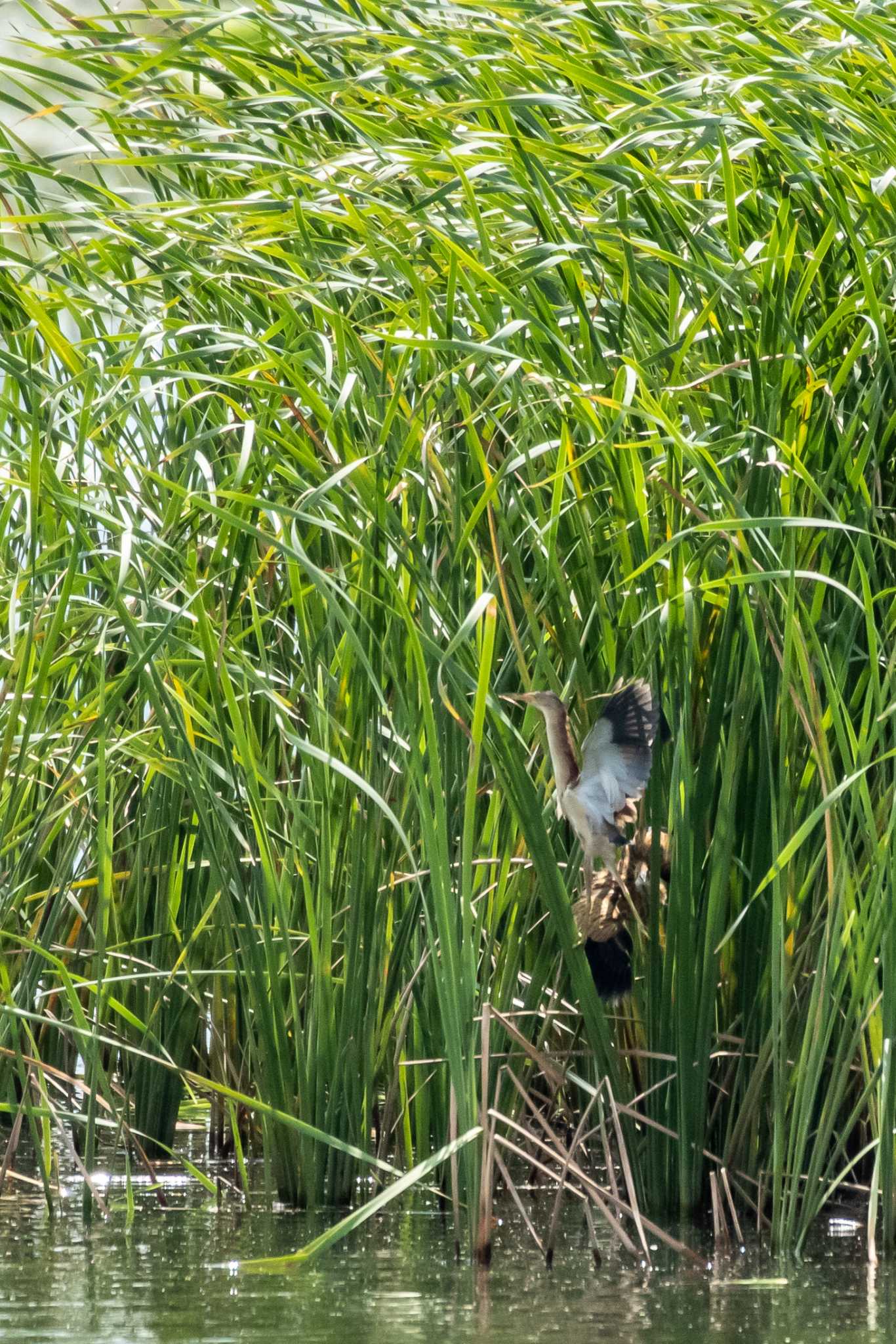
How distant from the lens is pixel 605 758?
3.37 metres

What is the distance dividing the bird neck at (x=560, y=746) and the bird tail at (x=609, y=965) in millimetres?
338

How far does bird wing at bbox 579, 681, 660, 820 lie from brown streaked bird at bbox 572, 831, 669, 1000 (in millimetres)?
203

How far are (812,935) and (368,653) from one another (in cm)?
98

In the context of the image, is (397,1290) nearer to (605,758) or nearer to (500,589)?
(605,758)

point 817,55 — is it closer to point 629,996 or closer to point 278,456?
point 278,456

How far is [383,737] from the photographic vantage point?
399 centimetres

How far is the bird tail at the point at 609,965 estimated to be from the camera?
140 inches

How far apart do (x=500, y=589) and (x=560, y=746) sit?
1.18ft

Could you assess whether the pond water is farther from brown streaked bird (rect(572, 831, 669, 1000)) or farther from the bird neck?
the bird neck

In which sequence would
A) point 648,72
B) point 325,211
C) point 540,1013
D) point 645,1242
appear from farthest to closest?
point 648,72 < point 325,211 < point 540,1013 < point 645,1242

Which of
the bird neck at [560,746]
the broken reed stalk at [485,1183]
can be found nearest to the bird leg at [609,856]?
the bird neck at [560,746]

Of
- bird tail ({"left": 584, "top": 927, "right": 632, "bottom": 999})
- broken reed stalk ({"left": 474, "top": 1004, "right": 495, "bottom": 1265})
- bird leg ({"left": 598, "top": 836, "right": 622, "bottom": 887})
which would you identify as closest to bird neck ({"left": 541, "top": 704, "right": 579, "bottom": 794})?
bird leg ({"left": 598, "top": 836, "right": 622, "bottom": 887})

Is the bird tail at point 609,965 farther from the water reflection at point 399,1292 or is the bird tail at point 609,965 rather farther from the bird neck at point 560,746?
the water reflection at point 399,1292

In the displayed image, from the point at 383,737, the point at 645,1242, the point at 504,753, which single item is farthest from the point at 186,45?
the point at 645,1242
